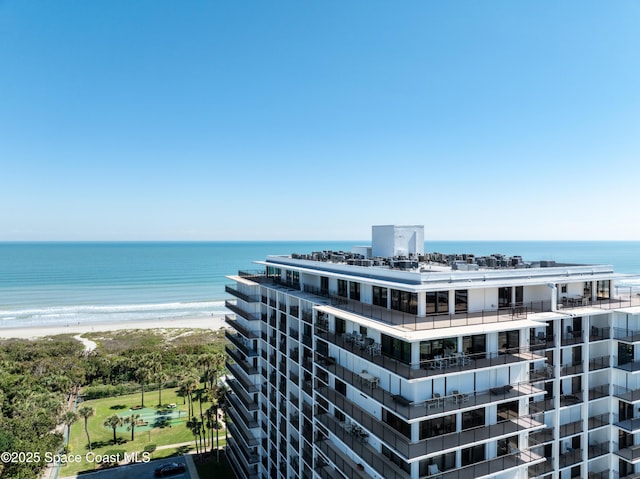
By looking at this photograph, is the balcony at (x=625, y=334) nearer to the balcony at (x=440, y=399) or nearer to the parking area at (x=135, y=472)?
the balcony at (x=440, y=399)

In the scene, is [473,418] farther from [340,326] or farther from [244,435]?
[244,435]

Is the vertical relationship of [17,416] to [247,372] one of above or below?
below

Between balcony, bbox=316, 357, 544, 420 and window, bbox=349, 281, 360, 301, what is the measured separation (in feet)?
18.7

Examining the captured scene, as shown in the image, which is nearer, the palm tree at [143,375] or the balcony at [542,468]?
the balcony at [542,468]

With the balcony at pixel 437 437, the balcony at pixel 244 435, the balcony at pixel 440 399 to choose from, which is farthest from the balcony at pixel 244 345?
the balcony at pixel 440 399

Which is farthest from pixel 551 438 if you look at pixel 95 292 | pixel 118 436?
pixel 95 292

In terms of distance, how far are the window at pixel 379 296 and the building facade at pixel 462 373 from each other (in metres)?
0.07

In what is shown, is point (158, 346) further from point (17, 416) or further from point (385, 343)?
point (385, 343)

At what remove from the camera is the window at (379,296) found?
24342 mm

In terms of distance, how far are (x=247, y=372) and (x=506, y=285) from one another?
26345 mm

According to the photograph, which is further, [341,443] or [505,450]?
[341,443]

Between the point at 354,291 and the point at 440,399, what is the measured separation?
31.6 feet

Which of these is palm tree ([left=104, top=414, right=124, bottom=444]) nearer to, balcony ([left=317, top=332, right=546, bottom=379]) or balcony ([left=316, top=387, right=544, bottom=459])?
balcony ([left=316, top=387, right=544, bottom=459])

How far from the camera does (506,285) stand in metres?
23.2
